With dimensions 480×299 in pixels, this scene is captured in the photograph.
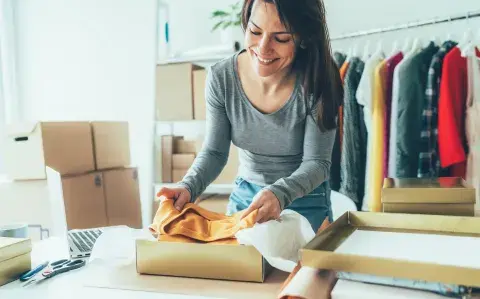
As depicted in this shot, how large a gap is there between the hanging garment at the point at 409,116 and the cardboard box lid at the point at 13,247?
4.68 feet

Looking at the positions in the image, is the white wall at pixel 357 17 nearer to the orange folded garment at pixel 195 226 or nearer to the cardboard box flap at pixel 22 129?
the cardboard box flap at pixel 22 129

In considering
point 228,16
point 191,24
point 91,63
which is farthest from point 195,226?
point 91,63

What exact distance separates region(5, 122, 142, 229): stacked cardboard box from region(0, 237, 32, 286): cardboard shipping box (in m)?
0.96

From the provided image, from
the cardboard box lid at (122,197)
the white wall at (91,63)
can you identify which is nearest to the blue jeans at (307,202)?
the cardboard box lid at (122,197)

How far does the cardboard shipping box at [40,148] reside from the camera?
1870 millimetres

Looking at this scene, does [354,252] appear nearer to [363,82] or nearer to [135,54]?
[363,82]

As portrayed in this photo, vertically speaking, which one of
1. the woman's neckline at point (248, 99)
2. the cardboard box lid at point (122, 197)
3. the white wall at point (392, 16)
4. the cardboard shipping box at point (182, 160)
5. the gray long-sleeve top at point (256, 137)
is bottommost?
the cardboard box lid at point (122, 197)

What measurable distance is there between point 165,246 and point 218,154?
0.49 meters

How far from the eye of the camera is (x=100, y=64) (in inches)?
115

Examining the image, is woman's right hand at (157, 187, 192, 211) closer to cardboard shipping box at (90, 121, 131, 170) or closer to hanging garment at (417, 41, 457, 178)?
hanging garment at (417, 41, 457, 178)

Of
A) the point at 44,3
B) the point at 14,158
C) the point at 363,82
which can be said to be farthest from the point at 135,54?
the point at 363,82

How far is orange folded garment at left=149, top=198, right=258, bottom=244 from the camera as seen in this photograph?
0.75m

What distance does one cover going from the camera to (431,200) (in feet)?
2.79

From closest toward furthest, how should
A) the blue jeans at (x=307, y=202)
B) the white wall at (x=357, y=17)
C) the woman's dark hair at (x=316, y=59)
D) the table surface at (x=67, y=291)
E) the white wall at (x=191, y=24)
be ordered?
the table surface at (x=67, y=291), the woman's dark hair at (x=316, y=59), the blue jeans at (x=307, y=202), the white wall at (x=357, y=17), the white wall at (x=191, y=24)
